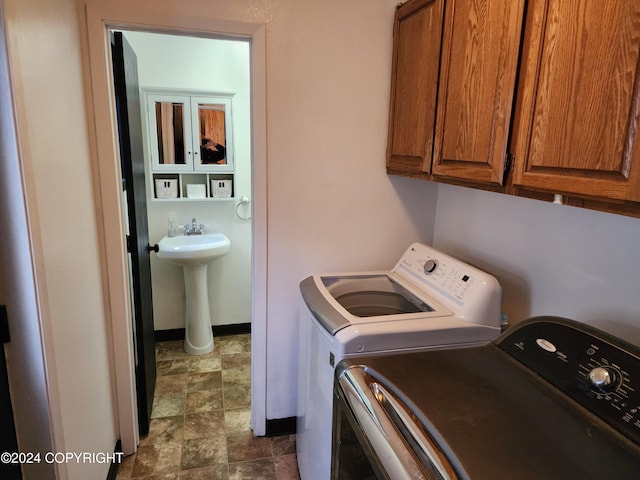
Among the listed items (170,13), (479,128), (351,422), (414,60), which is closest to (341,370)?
(351,422)

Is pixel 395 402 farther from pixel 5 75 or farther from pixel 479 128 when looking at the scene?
pixel 5 75

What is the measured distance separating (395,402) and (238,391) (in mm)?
1792

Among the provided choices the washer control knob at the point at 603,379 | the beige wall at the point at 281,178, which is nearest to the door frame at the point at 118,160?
the beige wall at the point at 281,178

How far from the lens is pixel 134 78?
6.80ft

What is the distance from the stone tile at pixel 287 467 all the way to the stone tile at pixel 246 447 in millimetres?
63

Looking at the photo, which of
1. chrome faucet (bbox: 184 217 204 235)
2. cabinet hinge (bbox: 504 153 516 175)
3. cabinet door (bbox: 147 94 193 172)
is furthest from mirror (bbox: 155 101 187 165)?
cabinet hinge (bbox: 504 153 516 175)

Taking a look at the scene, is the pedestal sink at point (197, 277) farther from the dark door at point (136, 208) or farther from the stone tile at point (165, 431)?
the stone tile at point (165, 431)

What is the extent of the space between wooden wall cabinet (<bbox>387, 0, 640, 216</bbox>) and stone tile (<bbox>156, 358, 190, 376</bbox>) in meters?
2.11

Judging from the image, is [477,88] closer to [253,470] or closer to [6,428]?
[6,428]

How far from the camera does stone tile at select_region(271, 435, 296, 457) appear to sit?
204 centimetres

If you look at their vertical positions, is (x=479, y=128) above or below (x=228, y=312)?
above

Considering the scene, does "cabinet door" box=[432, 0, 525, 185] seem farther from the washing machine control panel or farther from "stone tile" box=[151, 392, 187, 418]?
"stone tile" box=[151, 392, 187, 418]

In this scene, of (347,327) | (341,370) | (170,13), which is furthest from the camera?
(170,13)

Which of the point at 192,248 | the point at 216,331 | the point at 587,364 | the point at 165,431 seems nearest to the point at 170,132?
the point at 192,248
